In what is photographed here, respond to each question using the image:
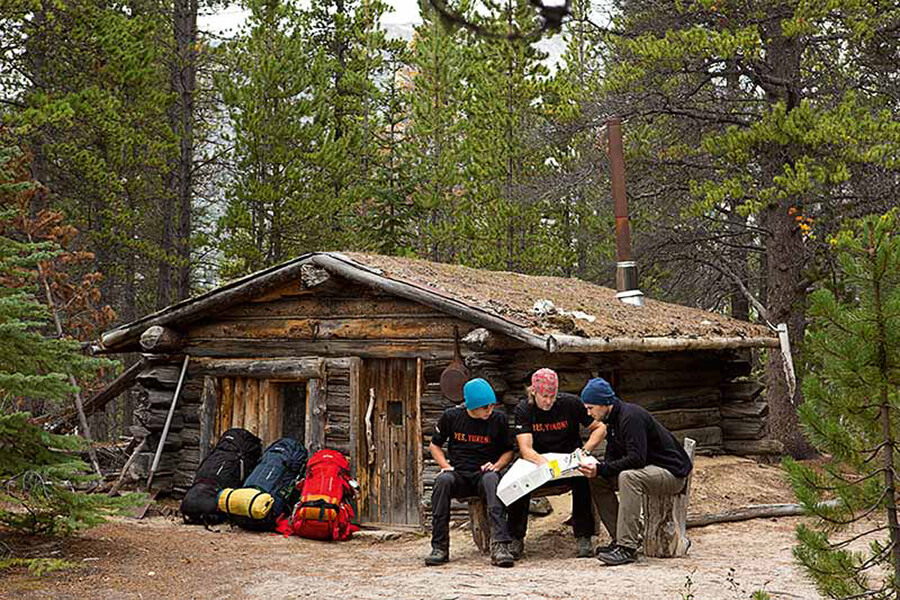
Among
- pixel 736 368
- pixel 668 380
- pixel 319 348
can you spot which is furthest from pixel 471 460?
pixel 736 368

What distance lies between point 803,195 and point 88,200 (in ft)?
47.5

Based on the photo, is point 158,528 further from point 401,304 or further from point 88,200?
point 88,200

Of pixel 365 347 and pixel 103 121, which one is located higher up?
pixel 103 121

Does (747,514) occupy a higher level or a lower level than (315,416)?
lower

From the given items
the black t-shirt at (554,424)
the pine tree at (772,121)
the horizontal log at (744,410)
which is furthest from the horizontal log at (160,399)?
the pine tree at (772,121)

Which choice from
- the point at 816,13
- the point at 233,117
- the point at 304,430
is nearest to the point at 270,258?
the point at 233,117

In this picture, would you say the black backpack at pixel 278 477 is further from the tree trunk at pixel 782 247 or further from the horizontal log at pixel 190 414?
the tree trunk at pixel 782 247

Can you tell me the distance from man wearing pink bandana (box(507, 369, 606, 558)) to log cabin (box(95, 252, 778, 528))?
990 mm

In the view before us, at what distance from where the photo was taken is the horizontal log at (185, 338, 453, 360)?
11062mm

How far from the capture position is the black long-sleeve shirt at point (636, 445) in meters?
8.05

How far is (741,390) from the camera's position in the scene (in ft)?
47.6

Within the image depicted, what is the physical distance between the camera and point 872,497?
4559 mm

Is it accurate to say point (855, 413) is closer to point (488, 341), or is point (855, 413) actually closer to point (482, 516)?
point (482, 516)

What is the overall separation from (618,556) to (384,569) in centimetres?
192
